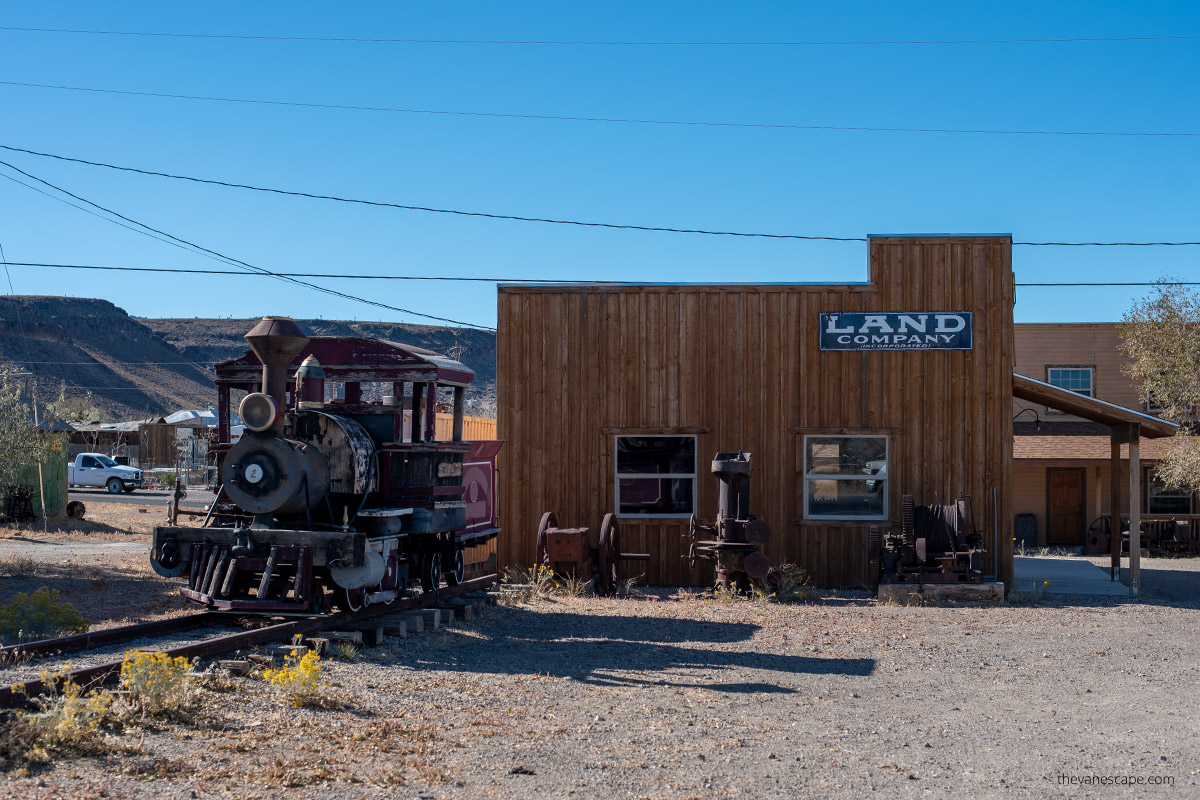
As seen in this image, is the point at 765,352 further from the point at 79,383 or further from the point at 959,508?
the point at 79,383

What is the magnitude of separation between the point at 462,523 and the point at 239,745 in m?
6.18

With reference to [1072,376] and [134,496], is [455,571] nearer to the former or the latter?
[1072,376]

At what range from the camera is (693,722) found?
22.9 feet

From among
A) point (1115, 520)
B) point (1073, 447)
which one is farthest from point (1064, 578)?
point (1073, 447)

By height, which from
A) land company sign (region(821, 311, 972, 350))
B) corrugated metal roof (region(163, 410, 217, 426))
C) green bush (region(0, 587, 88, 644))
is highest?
land company sign (region(821, 311, 972, 350))

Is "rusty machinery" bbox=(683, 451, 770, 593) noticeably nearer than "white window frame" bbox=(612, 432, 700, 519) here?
Yes

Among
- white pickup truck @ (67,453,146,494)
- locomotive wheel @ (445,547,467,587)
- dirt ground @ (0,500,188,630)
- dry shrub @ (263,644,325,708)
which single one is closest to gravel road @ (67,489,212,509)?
white pickup truck @ (67,453,146,494)

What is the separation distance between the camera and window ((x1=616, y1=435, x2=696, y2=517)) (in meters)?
15.9

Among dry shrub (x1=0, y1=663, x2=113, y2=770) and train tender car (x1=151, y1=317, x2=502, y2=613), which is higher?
train tender car (x1=151, y1=317, x2=502, y2=613)

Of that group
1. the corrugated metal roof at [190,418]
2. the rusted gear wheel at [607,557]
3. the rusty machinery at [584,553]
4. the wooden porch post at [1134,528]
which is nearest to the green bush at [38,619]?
the rusty machinery at [584,553]

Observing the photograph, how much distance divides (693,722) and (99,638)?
492 centimetres

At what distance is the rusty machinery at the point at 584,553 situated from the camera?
1420 cm

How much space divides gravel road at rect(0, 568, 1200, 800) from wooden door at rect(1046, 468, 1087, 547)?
15634mm

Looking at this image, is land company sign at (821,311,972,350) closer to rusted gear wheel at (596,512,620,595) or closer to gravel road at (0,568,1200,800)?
rusted gear wheel at (596,512,620,595)
